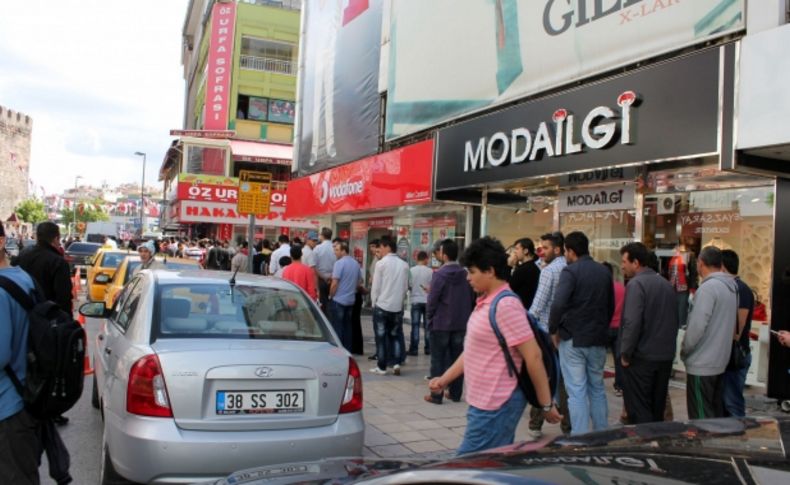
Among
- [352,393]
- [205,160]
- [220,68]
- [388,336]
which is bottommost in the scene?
[388,336]

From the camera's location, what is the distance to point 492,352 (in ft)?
11.3

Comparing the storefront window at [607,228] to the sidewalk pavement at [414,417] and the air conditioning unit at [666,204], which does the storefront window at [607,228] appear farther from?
the sidewalk pavement at [414,417]

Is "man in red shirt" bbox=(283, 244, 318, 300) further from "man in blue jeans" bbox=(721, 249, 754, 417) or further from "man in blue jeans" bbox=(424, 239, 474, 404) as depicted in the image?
"man in blue jeans" bbox=(721, 249, 754, 417)

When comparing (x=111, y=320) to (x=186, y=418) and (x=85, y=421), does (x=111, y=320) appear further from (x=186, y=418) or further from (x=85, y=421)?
(x=186, y=418)

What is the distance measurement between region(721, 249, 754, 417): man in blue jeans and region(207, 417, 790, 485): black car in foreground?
364 cm

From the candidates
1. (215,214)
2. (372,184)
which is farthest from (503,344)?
(215,214)

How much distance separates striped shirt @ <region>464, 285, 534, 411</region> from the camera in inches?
132

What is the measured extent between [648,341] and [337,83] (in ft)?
46.0

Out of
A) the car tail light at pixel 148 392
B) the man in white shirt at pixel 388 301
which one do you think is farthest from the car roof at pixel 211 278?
the man in white shirt at pixel 388 301

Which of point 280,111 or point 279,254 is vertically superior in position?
point 280,111

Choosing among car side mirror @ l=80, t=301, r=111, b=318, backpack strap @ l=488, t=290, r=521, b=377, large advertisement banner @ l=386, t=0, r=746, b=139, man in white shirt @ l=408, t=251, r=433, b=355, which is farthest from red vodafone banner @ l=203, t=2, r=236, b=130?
backpack strap @ l=488, t=290, r=521, b=377

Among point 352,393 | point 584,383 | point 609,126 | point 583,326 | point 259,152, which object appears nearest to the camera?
point 352,393

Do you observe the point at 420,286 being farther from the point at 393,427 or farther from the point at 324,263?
the point at 393,427

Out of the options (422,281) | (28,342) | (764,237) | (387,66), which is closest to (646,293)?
(764,237)
